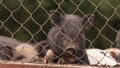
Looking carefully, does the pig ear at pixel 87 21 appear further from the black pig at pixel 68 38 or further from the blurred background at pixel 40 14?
the blurred background at pixel 40 14

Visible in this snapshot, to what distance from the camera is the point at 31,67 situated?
3104mm

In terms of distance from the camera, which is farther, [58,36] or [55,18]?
[58,36]

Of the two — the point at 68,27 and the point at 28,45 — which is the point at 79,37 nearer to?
the point at 68,27

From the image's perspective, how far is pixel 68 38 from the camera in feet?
14.1

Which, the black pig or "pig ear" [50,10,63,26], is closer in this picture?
the black pig

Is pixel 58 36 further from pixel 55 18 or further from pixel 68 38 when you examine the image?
pixel 68 38

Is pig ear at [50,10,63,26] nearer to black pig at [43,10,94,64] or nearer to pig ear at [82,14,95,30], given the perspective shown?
black pig at [43,10,94,64]

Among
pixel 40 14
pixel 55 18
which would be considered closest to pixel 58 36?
pixel 55 18

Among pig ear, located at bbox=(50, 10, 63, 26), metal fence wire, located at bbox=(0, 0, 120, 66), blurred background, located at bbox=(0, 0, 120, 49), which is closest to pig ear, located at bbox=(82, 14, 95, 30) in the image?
metal fence wire, located at bbox=(0, 0, 120, 66)

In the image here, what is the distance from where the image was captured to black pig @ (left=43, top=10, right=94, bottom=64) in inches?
162

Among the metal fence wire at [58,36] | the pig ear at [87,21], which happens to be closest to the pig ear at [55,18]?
the metal fence wire at [58,36]

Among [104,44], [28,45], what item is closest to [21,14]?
[28,45]

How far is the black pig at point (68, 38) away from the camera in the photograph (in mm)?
4121

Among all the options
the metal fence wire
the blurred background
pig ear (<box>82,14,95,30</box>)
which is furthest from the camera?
the blurred background
